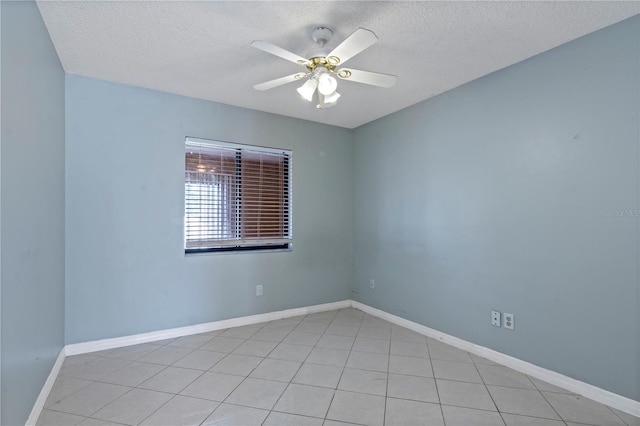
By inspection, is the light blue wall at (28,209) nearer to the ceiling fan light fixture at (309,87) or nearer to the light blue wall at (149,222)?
the light blue wall at (149,222)

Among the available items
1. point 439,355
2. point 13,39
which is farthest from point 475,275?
point 13,39

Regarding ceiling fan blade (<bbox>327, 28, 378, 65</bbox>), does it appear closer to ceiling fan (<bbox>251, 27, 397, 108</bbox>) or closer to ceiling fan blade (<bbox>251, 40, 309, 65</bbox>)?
ceiling fan (<bbox>251, 27, 397, 108</bbox>)

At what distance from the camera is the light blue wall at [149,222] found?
2.70 m

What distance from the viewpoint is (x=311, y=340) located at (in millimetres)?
3002

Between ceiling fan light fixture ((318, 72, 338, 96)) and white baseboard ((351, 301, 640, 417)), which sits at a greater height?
ceiling fan light fixture ((318, 72, 338, 96))

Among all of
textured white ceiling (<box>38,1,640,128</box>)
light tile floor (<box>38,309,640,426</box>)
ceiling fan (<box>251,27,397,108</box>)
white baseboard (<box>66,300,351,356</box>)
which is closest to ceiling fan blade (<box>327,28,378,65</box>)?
ceiling fan (<box>251,27,397,108</box>)

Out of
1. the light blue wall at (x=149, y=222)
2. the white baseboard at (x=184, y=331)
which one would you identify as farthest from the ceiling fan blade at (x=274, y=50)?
the white baseboard at (x=184, y=331)

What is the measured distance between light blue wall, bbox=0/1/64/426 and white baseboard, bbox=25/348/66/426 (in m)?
0.06

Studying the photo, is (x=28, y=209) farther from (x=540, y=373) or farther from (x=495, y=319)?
(x=540, y=373)

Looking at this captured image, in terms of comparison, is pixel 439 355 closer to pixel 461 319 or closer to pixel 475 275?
pixel 461 319

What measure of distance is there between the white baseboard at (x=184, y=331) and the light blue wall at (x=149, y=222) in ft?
0.19

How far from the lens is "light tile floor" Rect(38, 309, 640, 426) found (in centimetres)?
182

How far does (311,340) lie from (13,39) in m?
2.94

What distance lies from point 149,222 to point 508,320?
331 centimetres
